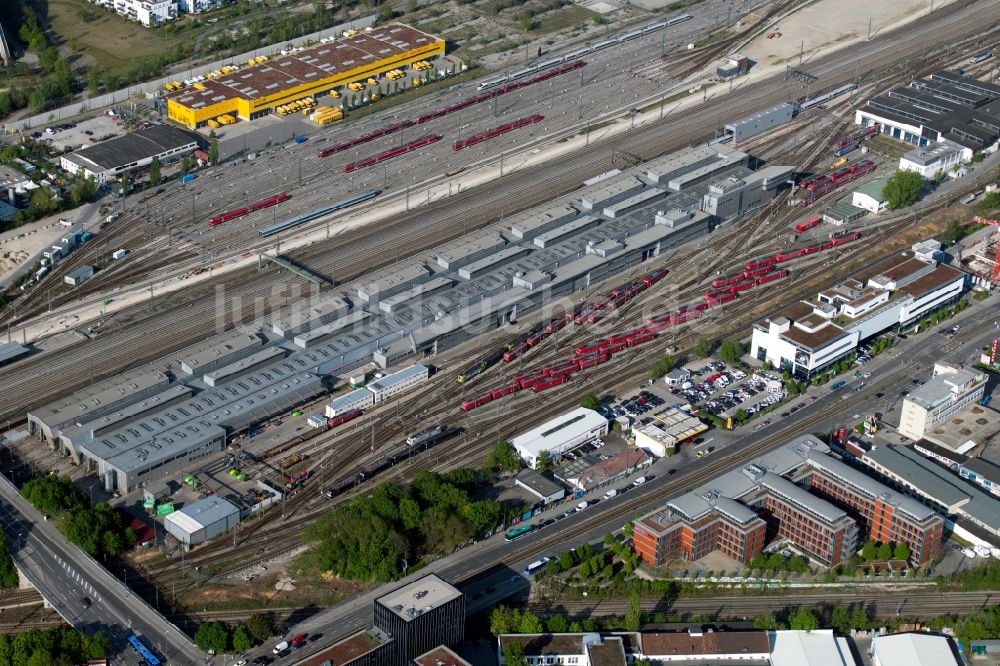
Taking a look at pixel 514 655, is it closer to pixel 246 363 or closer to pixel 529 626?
pixel 529 626

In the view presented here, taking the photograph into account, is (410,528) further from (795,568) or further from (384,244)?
(384,244)

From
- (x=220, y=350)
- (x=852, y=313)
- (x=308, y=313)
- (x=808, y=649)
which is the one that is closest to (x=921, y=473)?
(x=852, y=313)

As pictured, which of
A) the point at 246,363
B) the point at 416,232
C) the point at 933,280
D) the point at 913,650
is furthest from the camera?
the point at 416,232

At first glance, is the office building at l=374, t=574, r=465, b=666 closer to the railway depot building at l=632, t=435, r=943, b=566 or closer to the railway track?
the railway depot building at l=632, t=435, r=943, b=566

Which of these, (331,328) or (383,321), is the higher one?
(331,328)

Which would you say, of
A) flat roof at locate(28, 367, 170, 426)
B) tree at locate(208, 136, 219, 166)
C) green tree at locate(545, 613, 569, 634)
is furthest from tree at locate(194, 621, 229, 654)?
tree at locate(208, 136, 219, 166)

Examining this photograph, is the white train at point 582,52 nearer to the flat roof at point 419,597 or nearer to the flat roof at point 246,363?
the flat roof at point 246,363

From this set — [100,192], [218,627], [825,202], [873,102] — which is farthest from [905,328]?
[100,192]
